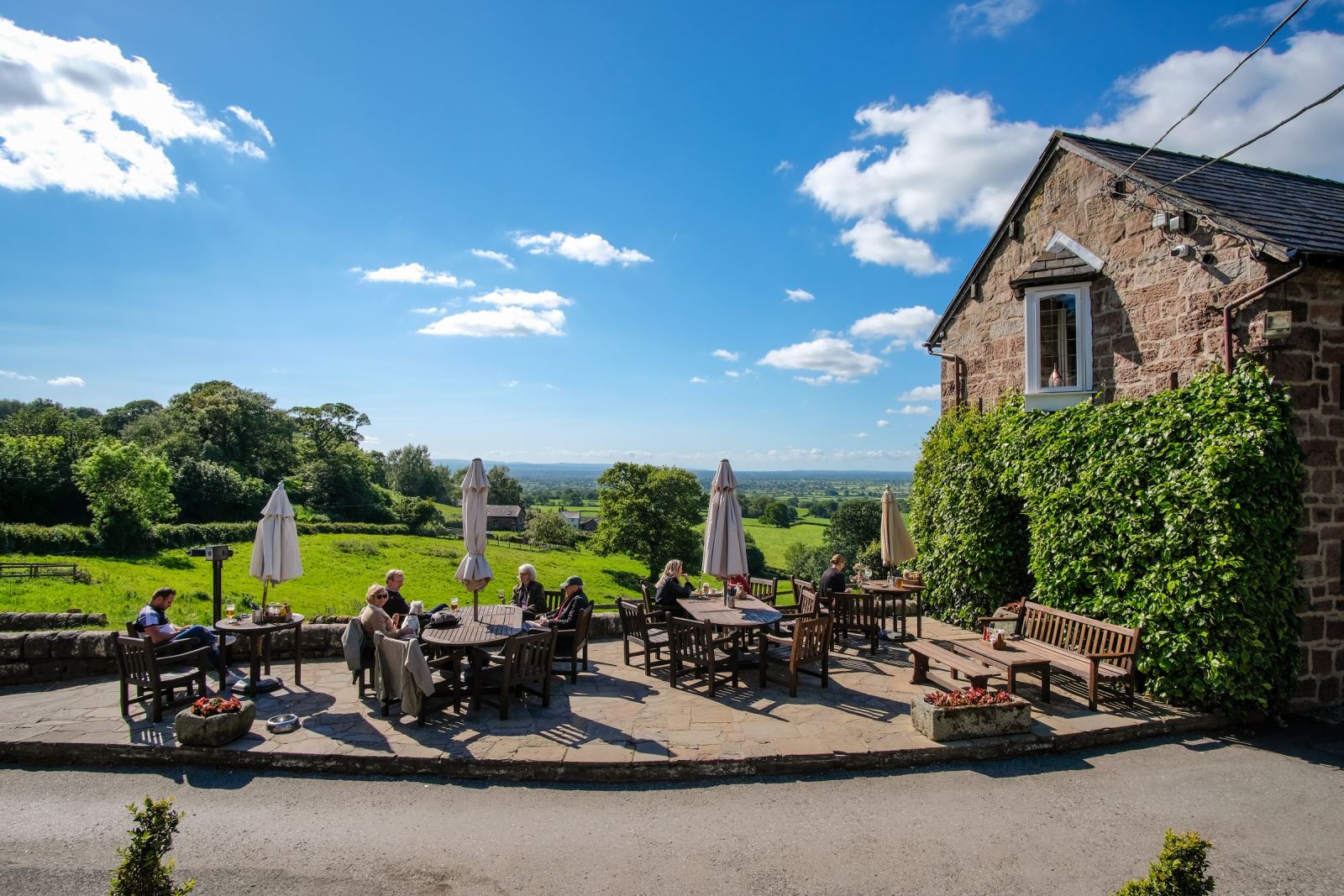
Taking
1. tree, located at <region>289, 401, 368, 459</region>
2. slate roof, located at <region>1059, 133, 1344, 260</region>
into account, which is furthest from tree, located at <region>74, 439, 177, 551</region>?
slate roof, located at <region>1059, 133, 1344, 260</region>

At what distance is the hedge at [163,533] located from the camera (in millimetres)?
32031

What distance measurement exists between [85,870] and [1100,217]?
46.0 ft

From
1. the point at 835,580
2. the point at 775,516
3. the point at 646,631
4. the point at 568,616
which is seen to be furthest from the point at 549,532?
the point at 646,631

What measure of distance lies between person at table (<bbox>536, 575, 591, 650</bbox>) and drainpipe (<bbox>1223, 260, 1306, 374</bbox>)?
8.50m

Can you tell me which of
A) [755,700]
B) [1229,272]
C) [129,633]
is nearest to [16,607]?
[129,633]

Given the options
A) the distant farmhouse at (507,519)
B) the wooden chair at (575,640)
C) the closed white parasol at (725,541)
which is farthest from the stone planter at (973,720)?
the distant farmhouse at (507,519)

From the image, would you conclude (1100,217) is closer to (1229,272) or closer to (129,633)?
(1229,272)

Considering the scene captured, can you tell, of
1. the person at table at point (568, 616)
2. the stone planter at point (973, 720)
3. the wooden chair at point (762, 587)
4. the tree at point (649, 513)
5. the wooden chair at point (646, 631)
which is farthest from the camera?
the tree at point (649, 513)

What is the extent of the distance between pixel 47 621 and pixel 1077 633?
14.5 meters

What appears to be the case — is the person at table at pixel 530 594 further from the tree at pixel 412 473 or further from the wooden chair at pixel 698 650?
the tree at pixel 412 473

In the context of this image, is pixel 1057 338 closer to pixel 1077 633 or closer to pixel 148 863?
pixel 1077 633

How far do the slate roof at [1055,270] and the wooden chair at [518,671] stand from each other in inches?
369

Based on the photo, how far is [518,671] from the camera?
23.6 ft

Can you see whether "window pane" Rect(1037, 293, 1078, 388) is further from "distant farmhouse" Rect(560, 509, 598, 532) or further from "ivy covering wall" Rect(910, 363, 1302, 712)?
"distant farmhouse" Rect(560, 509, 598, 532)
